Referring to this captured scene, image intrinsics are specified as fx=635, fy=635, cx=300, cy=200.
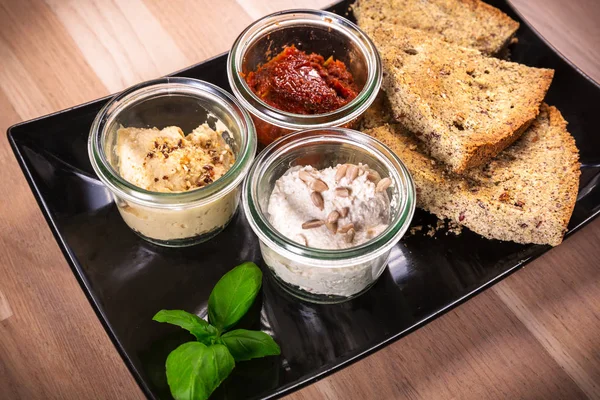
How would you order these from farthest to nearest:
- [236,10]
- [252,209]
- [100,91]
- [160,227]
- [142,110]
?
[236,10]
[100,91]
[142,110]
[160,227]
[252,209]

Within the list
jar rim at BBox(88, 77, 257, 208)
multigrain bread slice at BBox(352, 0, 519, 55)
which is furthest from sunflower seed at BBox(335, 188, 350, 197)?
multigrain bread slice at BBox(352, 0, 519, 55)

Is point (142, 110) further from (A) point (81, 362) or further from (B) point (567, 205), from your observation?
(B) point (567, 205)

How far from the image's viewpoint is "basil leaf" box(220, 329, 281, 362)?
2.25m

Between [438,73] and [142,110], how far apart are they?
4.48 ft

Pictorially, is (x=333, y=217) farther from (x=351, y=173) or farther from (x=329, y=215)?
(x=351, y=173)

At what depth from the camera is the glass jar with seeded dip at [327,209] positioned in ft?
7.48

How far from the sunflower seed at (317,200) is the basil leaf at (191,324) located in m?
0.58

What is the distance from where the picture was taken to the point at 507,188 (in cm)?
276

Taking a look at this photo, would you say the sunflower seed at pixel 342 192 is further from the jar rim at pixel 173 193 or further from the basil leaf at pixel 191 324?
the basil leaf at pixel 191 324

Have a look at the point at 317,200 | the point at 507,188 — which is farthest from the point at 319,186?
the point at 507,188

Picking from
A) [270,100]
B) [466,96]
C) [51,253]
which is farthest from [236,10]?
[51,253]

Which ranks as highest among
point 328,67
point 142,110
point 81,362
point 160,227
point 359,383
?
point 328,67

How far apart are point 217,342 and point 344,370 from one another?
24.5 inches

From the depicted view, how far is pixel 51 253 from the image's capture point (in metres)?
2.86
